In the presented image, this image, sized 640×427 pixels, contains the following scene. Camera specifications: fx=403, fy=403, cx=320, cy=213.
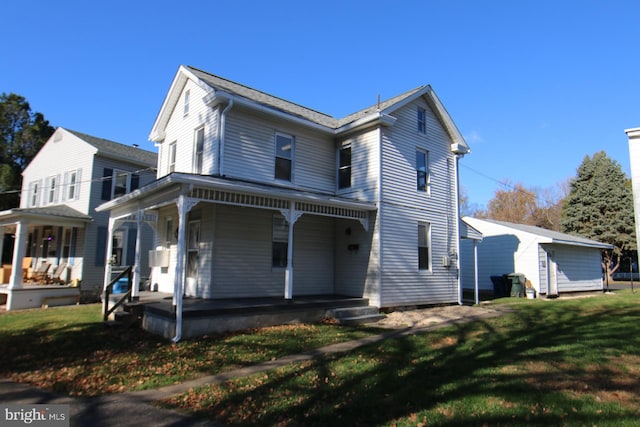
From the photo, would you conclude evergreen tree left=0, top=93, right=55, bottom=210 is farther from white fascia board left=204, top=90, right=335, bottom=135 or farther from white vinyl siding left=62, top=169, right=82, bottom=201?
white fascia board left=204, top=90, right=335, bottom=135

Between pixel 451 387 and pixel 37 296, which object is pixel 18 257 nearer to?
pixel 37 296

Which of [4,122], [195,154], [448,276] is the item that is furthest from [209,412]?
[4,122]

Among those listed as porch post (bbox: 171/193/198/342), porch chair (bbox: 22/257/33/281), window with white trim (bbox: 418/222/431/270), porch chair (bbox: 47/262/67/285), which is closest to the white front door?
porch post (bbox: 171/193/198/342)

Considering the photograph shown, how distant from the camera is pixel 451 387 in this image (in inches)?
215

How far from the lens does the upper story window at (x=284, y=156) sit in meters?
13.0

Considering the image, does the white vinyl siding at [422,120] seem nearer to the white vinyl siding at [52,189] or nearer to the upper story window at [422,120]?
the upper story window at [422,120]

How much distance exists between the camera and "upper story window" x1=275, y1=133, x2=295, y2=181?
42.8 feet

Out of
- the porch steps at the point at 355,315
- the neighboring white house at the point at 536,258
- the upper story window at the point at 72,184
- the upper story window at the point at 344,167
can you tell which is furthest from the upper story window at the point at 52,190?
the neighboring white house at the point at 536,258

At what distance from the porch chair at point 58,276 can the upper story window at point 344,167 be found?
46.2 ft

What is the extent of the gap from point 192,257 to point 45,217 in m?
9.71

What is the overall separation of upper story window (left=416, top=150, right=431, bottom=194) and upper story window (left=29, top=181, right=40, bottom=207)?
21.1 meters

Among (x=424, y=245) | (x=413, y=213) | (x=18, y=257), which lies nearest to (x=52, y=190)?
(x=18, y=257)

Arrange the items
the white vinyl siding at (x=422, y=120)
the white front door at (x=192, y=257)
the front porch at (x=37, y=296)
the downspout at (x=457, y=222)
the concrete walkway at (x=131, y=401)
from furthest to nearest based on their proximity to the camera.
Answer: the front porch at (x=37, y=296)
the downspout at (x=457, y=222)
the white vinyl siding at (x=422, y=120)
the white front door at (x=192, y=257)
the concrete walkway at (x=131, y=401)

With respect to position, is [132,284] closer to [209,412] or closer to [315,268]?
[315,268]
